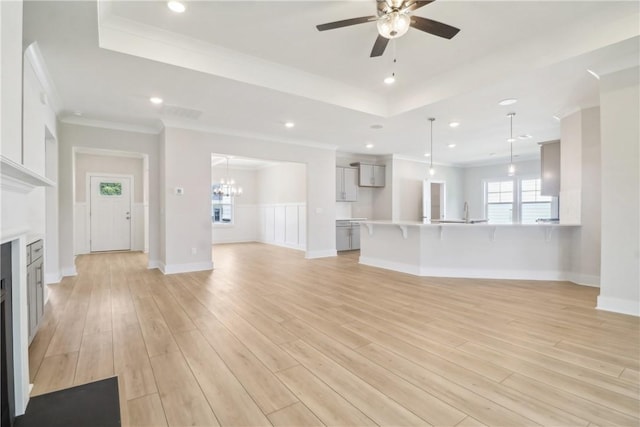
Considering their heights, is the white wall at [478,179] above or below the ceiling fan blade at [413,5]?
below

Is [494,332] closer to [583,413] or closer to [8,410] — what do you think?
[583,413]

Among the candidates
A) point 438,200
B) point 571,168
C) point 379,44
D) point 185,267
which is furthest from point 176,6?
point 438,200

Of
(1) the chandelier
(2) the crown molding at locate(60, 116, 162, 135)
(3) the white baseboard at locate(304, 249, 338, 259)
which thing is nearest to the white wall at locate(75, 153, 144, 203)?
(1) the chandelier

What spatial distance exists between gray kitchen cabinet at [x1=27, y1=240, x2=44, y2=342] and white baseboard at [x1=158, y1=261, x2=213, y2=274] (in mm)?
2301

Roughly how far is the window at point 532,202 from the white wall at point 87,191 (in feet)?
37.5

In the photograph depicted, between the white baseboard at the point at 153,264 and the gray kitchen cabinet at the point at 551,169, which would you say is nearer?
the gray kitchen cabinet at the point at 551,169

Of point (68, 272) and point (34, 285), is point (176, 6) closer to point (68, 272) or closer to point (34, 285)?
point (34, 285)

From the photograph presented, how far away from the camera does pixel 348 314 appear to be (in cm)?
330

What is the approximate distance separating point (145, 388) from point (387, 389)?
61.7 inches

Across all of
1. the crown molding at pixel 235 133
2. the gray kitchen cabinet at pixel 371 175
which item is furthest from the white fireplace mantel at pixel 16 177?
the gray kitchen cabinet at pixel 371 175

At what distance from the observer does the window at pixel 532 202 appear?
29.5ft

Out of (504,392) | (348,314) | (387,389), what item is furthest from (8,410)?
(504,392)

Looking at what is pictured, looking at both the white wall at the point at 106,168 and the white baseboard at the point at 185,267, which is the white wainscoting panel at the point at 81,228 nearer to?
the white wall at the point at 106,168

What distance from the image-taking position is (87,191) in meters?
7.82
